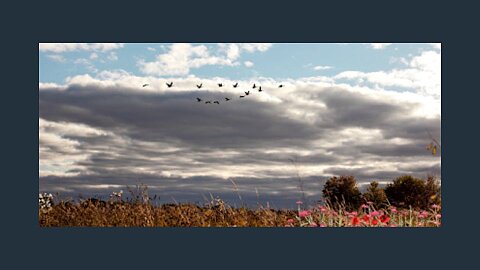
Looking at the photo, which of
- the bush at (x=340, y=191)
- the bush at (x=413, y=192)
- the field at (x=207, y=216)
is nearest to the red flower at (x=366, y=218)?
the field at (x=207, y=216)

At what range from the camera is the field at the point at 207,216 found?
487 inches

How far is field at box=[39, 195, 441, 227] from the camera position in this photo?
40.6ft

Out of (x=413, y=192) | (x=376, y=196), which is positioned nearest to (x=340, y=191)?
(x=376, y=196)

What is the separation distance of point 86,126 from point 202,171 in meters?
1.88

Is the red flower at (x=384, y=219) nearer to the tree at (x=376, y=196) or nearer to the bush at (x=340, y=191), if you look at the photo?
the tree at (x=376, y=196)

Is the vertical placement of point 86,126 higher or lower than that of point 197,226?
higher

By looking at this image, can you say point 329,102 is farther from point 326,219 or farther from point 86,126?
point 86,126

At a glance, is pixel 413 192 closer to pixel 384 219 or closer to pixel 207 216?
pixel 384 219

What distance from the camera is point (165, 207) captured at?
41.5 feet

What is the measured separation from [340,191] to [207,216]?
2077 millimetres

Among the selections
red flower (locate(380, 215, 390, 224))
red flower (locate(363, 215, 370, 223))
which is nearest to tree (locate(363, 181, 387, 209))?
red flower (locate(380, 215, 390, 224))

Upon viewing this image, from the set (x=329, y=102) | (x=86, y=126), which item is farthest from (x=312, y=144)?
(x=86, y=126)

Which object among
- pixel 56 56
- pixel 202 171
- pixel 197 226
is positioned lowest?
pixel 197 226

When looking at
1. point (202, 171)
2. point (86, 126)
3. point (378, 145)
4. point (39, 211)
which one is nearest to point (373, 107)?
point (378, 145)
